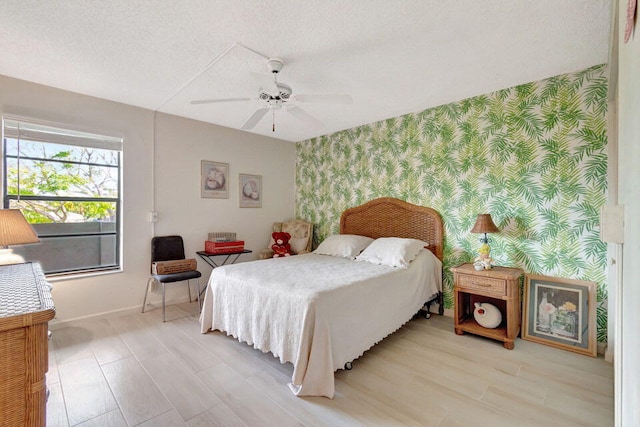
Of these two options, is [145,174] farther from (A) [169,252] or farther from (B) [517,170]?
(B) [517,170]

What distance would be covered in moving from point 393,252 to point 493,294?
100 cm

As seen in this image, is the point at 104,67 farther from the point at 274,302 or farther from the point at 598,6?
the point at 598,6

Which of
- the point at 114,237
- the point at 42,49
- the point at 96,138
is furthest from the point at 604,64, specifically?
the point at 114,237

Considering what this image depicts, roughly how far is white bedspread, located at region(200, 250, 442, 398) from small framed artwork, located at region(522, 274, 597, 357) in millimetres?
921

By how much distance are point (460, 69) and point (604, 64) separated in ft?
3.96

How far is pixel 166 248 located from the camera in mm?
3602

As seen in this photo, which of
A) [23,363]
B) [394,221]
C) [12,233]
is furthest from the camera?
[394,221]

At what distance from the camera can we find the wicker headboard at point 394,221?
11.3ft

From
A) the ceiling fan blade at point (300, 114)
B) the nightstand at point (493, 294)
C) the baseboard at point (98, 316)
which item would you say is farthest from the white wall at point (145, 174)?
the nightstand at point (493, 294)

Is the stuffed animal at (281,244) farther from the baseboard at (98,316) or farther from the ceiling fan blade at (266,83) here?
the ceiling fan blade at (266,83)

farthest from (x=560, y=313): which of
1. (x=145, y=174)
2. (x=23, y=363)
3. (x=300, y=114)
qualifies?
(x=145, y=174)

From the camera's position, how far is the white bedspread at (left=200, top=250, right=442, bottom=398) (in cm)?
196

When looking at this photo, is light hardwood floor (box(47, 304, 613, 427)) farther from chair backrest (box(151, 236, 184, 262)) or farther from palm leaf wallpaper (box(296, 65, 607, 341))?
chair backrest (box(151, 236, 184, 262))

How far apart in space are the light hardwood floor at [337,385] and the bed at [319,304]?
0.17m
